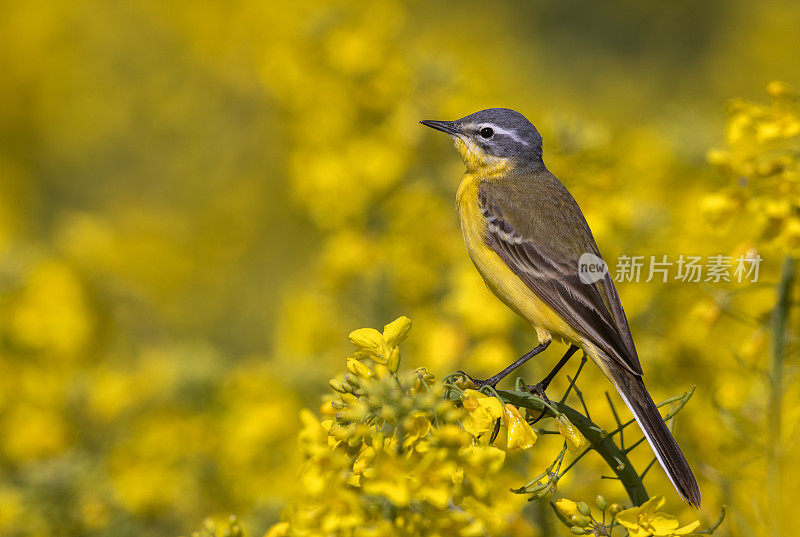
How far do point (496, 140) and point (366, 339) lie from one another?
228 cm

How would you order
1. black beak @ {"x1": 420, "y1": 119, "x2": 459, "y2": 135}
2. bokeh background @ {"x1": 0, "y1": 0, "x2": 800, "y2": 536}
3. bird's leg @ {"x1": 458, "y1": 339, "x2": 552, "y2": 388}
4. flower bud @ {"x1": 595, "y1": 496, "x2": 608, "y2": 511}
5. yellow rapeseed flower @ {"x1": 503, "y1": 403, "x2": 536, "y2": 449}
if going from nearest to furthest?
flower bud @ {"x1": 595, "y1": 496, "x2": 608, "y2": 511} → yellow rapeseed flower @ {"x1": 503, "y1": 403, "x2": 536, "y2": 449} → bird's leg @ {"x1": 458, "y1": 339, "x2": 552, "y2": 388} → bokeh background @ {"x1": 0, "y1": 0, "x2": 800, "y2": 536} → black beak @ {"x1": 420, "y1": 119, "x2": 459, "y2": 135}

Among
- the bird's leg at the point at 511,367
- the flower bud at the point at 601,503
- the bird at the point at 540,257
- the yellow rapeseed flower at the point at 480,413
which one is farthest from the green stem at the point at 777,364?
the yellow rapeseed flower at the point at 480,413

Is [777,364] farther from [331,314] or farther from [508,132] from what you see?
[331,314]

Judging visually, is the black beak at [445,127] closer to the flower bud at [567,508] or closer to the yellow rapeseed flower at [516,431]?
the yellow rapeseed flower at [516,431]

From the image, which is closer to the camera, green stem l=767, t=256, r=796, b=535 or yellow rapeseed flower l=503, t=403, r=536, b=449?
yellow rapeseed flower l=503, t=403, r=536, b=449

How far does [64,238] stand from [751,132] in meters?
6.22

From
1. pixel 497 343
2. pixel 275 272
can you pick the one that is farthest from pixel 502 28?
pixel 497 343

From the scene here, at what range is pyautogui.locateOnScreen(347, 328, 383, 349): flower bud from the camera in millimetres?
2293

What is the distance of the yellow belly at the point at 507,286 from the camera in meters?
3.48

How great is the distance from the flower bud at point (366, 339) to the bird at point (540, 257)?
0.82 m

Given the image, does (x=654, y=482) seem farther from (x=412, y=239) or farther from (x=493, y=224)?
(x=412, y=239)

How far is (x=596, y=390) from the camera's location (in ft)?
15.4

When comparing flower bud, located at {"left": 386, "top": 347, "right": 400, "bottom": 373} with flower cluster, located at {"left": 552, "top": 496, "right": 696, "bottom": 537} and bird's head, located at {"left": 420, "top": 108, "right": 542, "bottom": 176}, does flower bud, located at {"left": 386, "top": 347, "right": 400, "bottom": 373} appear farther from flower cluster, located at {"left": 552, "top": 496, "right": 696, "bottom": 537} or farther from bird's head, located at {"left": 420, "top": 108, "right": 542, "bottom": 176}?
bird's head, located at {"left": 420, "top": 108, "right": 542, "bottom": 176}

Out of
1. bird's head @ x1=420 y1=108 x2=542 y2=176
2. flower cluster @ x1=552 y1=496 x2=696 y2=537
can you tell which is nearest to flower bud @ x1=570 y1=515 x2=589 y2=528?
flower cluster @ x1=552 y1=496 x2=696 y2=537
